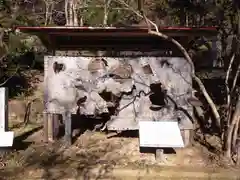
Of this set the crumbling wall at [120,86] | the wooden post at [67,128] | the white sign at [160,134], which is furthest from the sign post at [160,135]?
the wooden post at [67,128]

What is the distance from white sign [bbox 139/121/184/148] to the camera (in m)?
7.01

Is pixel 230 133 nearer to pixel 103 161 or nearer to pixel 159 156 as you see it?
pixel 159 156

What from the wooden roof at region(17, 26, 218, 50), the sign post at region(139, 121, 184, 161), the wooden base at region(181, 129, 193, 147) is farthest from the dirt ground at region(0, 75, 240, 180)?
the wooden roof at region(17, 26, 218, 50)

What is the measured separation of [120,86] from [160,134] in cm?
150

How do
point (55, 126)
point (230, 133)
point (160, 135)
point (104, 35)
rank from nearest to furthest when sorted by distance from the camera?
point (230, 133), point (160, 135), point (104, 35), point (55, 126)

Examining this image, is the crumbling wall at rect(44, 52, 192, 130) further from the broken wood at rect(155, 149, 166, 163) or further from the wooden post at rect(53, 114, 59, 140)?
the broken wood at rect(155, 149, 166, 163)

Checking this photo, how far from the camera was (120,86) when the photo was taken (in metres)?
8.12

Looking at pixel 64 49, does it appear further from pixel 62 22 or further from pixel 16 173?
pixel 62 22

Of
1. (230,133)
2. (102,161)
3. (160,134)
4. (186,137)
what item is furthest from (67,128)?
(230,133)

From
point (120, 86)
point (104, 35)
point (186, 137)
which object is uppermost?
point (104, 35)

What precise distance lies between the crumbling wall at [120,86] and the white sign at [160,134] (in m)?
0.57

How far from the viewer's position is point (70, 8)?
14.1 m

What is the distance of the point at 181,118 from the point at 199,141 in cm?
85

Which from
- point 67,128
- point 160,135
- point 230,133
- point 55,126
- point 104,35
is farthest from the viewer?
point 55,126
